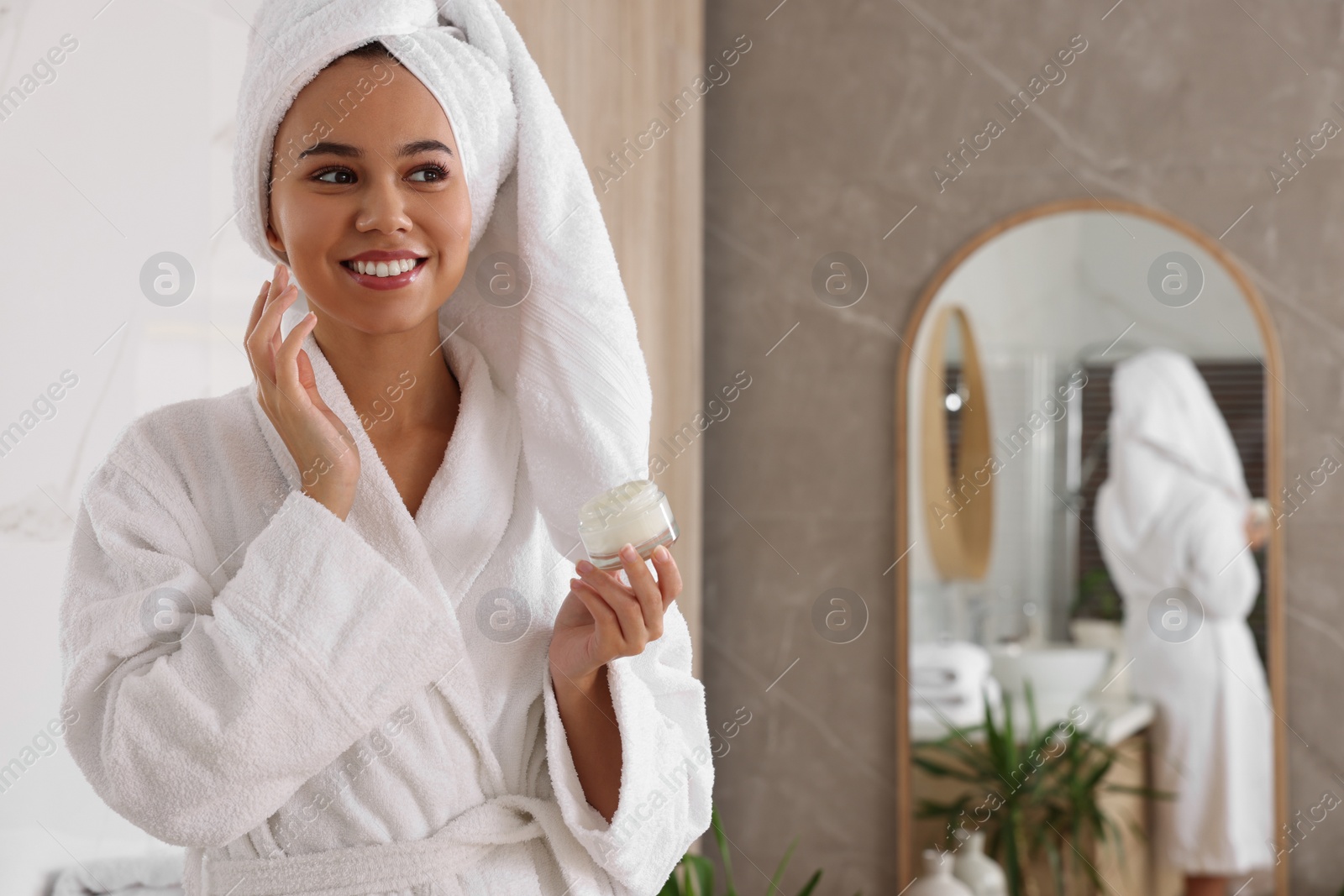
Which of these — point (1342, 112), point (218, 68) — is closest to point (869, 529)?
point (1342, 112)

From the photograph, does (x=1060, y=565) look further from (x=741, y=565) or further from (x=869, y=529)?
(x=741, y=565)

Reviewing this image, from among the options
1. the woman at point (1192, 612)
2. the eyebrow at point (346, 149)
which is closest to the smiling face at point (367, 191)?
the eyebrow at point (346, 149)

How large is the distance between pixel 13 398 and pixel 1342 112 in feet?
6.90

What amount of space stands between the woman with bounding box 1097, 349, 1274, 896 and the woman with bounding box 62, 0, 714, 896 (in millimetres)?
1427

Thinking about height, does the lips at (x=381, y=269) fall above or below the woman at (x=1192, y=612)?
above

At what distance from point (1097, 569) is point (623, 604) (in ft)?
5.08

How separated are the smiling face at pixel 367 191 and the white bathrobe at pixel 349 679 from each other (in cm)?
9

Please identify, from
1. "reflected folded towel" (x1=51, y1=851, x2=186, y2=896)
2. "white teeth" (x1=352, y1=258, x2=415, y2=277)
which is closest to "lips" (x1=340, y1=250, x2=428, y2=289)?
"white teeth" (x1=352, y1=258, x2=415, y2=277)

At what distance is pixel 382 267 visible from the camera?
2.50 feet

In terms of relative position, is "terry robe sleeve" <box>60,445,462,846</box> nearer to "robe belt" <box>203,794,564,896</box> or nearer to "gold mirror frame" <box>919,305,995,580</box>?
"robe belt" <box>203,794,564,896</box>

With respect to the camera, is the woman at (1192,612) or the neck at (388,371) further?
the woman at (1192,612)

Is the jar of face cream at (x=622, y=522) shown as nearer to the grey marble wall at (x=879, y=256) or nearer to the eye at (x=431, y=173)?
the eye at (x=431, y=173)

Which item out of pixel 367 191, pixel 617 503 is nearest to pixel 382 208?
pixel 367 191

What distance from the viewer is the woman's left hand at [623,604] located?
2.50 feet
